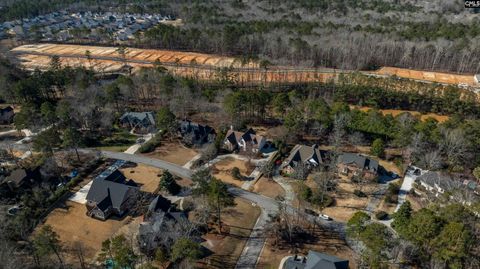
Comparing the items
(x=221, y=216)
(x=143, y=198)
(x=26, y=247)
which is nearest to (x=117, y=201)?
(x=143, y=198)

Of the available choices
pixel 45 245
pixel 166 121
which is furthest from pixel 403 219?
pixel 166 121

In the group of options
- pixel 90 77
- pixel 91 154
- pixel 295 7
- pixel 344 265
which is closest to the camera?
pixel 344 265

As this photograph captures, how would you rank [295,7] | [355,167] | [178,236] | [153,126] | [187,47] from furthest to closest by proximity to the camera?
[295,7] < [187,47] < [153,126] < [355,167] < [178,236]

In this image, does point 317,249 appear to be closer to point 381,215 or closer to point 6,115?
point 381,215

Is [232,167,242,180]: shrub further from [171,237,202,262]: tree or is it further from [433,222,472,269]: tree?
[433,222,472,269]: tree

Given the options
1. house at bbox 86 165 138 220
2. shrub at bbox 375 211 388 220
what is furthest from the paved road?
house at bbox 86 165 138 220

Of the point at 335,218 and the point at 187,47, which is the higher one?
the point at 187,47

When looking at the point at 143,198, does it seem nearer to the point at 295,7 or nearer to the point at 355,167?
the point at 355,167
